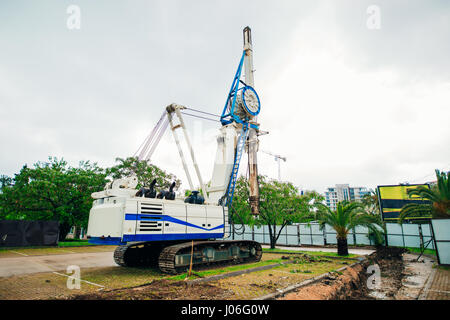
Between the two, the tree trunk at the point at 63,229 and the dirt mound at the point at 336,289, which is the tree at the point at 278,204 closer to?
the dirt mound at the point at 336,289

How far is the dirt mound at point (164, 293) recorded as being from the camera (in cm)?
650

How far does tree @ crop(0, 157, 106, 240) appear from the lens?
23.9m

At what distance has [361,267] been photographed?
12578 mm

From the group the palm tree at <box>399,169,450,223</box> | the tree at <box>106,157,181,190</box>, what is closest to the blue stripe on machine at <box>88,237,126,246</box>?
the palm tree at <box>399,169,450,223</box>

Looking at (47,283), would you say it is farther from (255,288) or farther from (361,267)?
(361,267)

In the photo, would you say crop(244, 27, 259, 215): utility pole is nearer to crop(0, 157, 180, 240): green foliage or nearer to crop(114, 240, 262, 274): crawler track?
crop(114, 240, 262, 274): crawler track

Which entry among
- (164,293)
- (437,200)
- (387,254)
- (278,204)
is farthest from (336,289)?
(278,204)

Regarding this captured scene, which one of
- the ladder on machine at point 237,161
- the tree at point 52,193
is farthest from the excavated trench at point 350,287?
the tree at point 52,193

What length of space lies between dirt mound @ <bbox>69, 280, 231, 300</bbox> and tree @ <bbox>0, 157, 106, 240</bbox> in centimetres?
2127

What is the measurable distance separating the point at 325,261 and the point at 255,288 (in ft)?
25.6

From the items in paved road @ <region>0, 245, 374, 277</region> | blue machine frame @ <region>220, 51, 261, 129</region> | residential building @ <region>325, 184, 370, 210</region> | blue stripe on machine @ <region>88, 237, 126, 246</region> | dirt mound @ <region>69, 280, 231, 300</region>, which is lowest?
paved road @ <region>0, 245, 374, 277</region>

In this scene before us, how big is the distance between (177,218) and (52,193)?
20258mm
